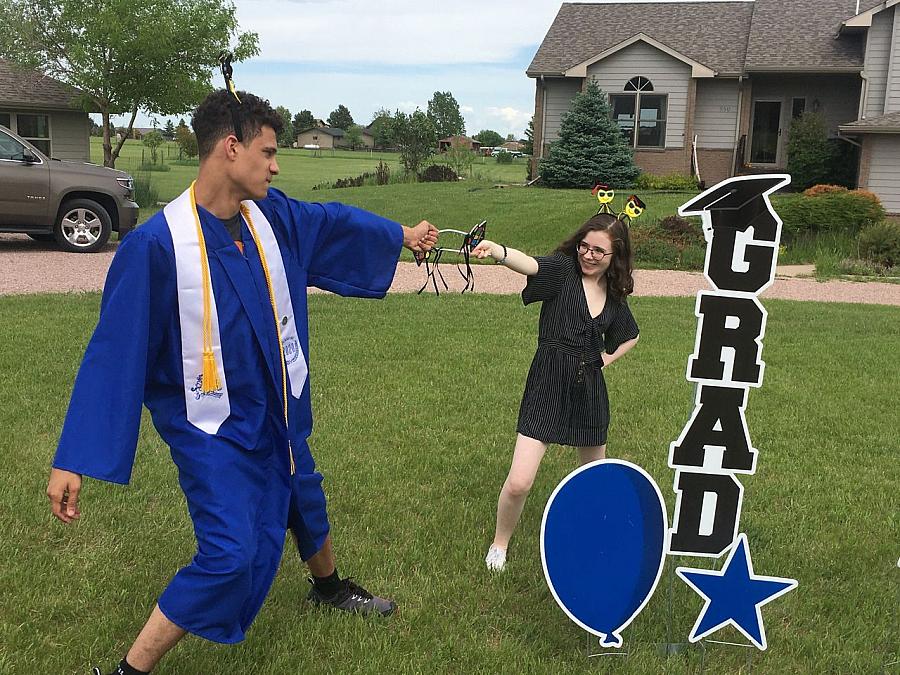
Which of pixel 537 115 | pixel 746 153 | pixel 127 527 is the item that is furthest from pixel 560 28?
pixel 127 527

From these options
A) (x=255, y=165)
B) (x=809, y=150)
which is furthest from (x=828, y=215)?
(x=255, y=165)

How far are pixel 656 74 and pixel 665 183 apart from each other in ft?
11.3

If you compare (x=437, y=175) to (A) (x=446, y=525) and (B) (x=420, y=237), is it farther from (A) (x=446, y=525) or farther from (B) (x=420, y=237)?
(B) (x=420, y=237)

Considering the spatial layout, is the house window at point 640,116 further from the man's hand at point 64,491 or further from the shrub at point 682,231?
the man's hand at point 64,491

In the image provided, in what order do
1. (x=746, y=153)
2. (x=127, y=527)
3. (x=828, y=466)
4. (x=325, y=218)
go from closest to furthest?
(x=325, y=218) → (x=127, y=527) → (x=828, y=466) → (x=746, y=153)

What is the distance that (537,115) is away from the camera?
26781 mm

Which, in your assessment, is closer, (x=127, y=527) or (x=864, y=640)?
(x=864, y=640)

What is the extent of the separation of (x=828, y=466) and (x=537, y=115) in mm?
22520

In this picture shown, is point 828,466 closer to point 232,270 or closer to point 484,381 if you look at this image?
point 484,381

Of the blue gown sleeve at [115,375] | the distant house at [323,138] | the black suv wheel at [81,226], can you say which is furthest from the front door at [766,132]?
the distant house at [323,138]

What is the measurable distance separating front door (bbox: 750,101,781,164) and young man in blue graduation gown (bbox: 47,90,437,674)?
25.3 meters

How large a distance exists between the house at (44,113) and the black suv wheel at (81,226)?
9731mm

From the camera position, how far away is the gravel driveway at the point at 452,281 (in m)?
11.9

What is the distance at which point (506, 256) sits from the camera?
3557mm
